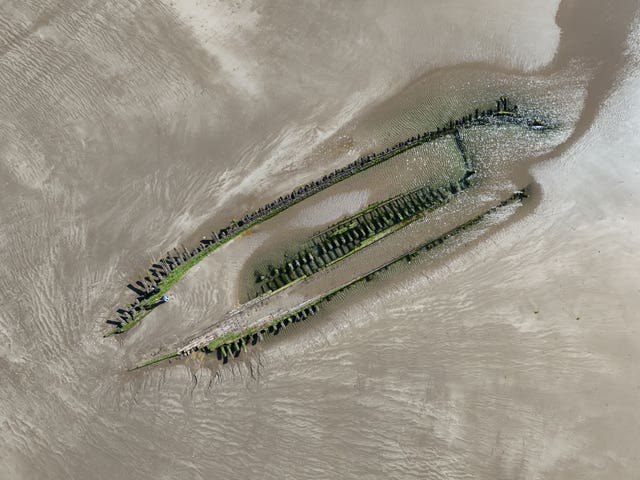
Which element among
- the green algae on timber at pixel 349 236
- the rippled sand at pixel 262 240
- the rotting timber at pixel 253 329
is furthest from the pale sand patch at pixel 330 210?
the rotting timber at pixel 253 329

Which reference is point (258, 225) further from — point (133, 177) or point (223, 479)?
point (223, 479)

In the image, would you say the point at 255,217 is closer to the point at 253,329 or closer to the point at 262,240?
the point at 262,240

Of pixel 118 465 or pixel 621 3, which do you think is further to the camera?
pixel 621 3

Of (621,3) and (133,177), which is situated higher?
(621,3)

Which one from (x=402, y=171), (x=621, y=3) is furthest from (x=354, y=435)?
(x=621, y=3)

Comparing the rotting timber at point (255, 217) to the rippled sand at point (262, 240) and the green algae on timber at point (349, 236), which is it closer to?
the rippled sand at point (262, 240)

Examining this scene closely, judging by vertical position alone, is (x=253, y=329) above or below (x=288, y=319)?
below

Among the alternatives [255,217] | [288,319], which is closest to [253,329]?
[288,319]
